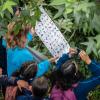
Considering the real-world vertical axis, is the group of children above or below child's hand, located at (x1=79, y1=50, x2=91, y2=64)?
below

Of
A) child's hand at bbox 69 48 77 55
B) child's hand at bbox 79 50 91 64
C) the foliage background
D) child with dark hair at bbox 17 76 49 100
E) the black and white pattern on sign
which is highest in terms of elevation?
the foliage background

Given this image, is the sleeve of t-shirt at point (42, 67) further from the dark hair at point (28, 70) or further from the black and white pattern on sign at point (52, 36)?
the black and white pattern on sign at point (52, 36)

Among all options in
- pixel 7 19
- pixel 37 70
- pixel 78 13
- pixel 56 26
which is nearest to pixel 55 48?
pixel 56 26

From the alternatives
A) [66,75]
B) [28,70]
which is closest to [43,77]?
[28,70]

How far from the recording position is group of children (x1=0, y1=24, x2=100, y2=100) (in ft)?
13.0

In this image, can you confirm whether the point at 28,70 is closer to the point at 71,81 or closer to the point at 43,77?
the point at 43,77

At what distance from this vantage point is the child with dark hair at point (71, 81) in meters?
3.95

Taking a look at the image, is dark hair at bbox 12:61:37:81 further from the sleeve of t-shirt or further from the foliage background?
the foliage background

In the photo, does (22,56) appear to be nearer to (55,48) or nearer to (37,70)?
(37,70)

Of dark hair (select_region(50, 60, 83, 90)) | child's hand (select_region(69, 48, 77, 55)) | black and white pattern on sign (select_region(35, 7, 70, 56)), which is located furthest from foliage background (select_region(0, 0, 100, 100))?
dark hair (select_region(50, 60, 83, 90))

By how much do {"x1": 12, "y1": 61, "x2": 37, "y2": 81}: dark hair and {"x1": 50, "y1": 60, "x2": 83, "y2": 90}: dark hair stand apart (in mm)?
272

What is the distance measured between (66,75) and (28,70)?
18.6 inches

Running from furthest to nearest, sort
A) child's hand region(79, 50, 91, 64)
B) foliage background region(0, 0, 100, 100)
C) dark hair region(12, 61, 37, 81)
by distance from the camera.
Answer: dark hair region(12, 61, 37, 81) < child's hand region(79, 50, 91, 64) < foliage background region(0, 0, 100, 100)

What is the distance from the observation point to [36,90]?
3926 millimetres
